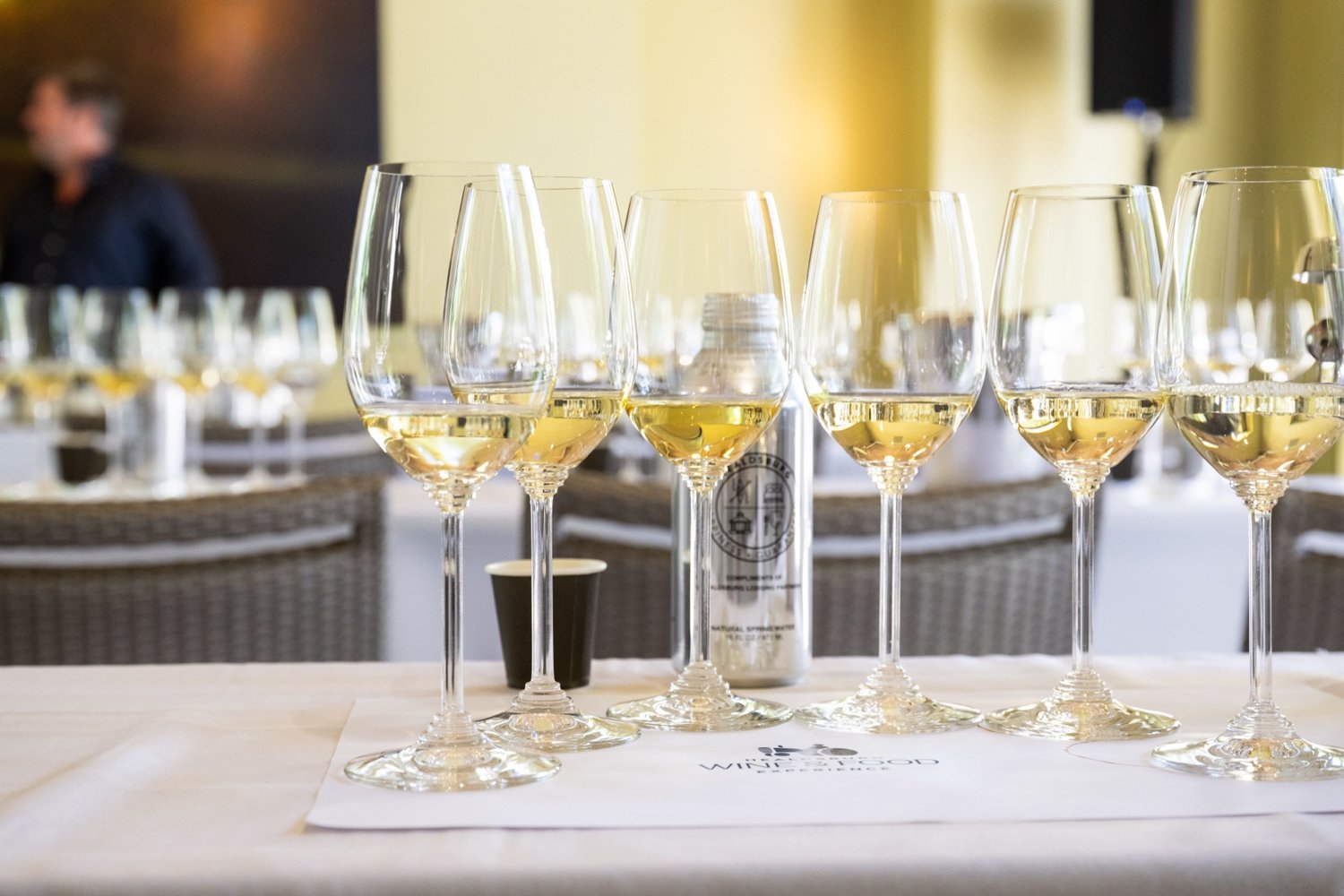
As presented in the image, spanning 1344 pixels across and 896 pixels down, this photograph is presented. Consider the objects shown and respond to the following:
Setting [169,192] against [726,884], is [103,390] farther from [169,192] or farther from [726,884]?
[169,192]

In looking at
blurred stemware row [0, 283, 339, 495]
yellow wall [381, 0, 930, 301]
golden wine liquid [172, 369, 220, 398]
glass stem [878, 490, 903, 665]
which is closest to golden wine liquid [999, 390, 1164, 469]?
glass stem [878, 490, 903, 665]

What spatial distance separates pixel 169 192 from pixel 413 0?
52.0 inches

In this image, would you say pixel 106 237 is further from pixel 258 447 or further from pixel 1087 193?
pixel 1087 193

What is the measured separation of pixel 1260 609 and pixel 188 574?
105 centimetres

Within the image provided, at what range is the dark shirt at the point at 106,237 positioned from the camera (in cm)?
627

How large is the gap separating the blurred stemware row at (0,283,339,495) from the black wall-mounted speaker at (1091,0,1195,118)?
4099mm

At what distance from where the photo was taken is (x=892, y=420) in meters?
1.02

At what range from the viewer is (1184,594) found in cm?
252

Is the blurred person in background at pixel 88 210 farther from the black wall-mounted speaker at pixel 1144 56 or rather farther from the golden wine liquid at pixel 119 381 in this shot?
the black wall-mounted speaker at pixel 1144 56

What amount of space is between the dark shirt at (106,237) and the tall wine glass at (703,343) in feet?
18.7

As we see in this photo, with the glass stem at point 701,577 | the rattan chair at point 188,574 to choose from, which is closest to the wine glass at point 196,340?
the rattan chair at point 188,574

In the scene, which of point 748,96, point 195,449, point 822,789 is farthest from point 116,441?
point 748,96

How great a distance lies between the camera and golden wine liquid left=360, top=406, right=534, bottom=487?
851 millimetres

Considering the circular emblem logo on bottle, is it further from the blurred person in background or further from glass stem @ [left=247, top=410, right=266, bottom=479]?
the blurred person in background
